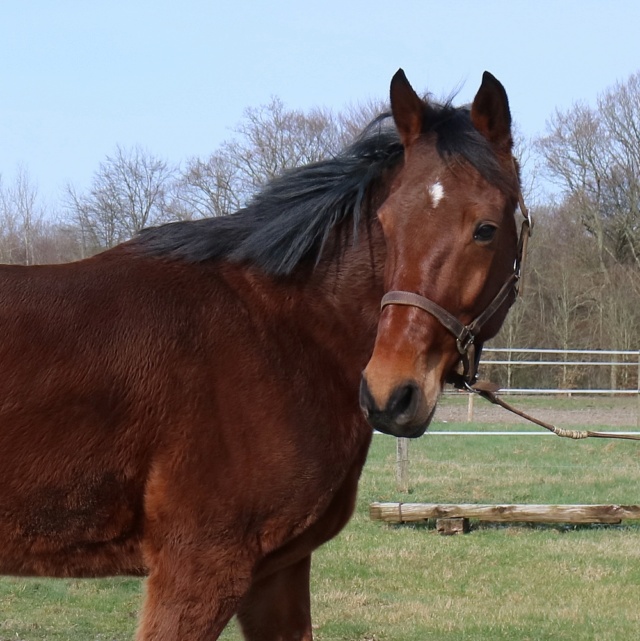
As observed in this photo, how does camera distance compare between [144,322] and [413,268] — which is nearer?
[413,268]

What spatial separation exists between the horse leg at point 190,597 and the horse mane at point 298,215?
1147 mm

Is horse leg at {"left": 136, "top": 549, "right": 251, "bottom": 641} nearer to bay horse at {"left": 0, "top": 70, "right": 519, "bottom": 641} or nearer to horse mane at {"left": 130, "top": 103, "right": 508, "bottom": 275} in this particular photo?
bay horse at {"left": 0, "top": 70, "right": 519, "bottom": 641}

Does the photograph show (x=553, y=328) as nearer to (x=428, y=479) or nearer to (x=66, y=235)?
(x=66, y=235)

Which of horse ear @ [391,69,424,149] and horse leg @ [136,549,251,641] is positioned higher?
horse ear @ [391,69,424,149]

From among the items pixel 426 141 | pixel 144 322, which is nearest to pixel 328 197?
pixel 426 141

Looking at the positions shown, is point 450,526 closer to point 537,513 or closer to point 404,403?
point 537,513

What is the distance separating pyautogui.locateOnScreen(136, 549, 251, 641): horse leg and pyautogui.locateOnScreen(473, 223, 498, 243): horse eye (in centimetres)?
139

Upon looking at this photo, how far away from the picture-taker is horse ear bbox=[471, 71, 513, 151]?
10.2 feet

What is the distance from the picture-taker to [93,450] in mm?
2945

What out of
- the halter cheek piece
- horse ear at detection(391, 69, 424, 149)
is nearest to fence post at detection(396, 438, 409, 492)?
the halter cheek piece

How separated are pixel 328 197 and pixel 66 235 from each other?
69.9 feet

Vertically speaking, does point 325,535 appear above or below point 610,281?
below

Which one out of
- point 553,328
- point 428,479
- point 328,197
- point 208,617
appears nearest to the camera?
point 208,617

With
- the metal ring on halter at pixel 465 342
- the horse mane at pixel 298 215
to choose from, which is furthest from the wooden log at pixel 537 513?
the metal ring on halter at pixel 465 342
